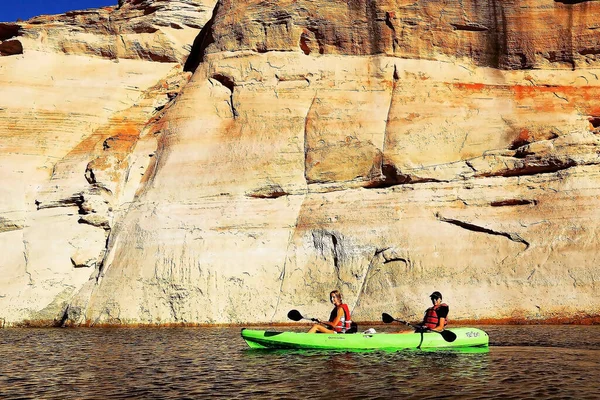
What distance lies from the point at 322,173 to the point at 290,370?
1236 centimetres

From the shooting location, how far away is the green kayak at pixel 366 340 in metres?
15.1

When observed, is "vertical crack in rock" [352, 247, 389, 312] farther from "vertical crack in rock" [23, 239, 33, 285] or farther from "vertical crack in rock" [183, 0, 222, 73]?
"vertical crack in rock" [183, 0, 222, 73]

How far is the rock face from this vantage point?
21734mm

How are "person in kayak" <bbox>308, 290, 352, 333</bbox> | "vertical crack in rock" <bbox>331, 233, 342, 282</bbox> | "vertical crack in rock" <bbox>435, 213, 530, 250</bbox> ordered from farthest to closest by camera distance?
1. "vertical crack in rock" <bbox>331, 233, 342, 282</bbox>
2. "vertical crack in rock" <bbox>435, 213, 530, 250</bbox>
3. "person in kayak" <bbox>308, 290, 352, 333</bbox>

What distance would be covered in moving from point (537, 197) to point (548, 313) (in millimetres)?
3682

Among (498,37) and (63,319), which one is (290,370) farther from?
(498,37)

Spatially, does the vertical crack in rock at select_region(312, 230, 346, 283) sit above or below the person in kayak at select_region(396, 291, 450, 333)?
above

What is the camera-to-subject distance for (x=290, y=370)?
12.8 m

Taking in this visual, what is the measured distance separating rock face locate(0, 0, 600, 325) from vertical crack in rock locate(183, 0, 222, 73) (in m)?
0.29

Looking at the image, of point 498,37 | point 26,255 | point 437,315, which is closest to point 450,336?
point 437,315

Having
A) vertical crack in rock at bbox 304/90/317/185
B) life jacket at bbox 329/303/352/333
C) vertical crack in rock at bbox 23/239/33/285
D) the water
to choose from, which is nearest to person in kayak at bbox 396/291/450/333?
the water

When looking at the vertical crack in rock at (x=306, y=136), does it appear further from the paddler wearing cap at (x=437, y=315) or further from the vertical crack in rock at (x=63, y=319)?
the paddler wearing cap at (x=437, y=315)

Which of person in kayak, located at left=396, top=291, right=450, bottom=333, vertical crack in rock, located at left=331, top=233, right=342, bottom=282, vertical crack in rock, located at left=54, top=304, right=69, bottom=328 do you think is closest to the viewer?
person in kayak, located at left=396, top=291, right=450, bottom=333

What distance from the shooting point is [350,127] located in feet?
82.7
